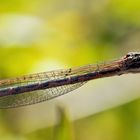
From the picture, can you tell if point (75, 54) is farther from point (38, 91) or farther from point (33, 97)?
point (33, 97)

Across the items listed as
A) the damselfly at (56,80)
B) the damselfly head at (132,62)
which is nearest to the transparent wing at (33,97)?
the damselfly at (56,80)

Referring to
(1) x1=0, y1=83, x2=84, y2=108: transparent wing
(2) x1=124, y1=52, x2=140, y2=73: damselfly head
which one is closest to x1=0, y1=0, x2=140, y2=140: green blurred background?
(1) x1=0, y1=83, x2=84, y2=108: transparent wing

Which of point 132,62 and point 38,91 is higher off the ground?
point 132,62

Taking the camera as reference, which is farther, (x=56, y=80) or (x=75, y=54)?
(x=75, y=54)

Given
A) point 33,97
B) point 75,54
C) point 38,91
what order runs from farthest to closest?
point 75,54 → point 38,91 → point 33,97

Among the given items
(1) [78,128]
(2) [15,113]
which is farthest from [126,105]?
(2) [15,113]

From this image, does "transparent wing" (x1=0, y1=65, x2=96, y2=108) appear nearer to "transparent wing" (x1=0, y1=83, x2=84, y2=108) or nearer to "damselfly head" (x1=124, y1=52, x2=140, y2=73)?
"transparent wing" (x1=0, y1=83, x2=84, y2=108)

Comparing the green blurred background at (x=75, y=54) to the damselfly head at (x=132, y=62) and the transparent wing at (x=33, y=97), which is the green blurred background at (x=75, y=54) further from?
the damselfly head at (x=132, y=62)

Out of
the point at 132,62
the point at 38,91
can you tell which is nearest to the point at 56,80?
the point at 38,91
